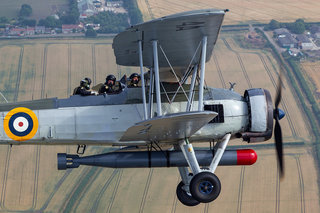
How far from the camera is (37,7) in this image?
12325 cm

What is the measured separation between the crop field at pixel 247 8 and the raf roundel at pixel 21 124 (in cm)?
8455

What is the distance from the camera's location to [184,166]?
63.4 feet

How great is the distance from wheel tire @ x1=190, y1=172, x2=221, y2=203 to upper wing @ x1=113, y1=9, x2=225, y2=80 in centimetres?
456

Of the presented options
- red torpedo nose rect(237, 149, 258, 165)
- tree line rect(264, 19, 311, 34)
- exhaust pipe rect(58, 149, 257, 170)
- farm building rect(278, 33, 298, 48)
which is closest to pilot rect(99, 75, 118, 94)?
exhaust pipe rect(58, 149, 257, 170)

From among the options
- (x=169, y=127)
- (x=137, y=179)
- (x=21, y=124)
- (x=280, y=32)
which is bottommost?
(x=169, y=127)

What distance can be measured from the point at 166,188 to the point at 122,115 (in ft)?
114

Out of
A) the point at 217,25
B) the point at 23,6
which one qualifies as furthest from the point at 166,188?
the point at 23,6

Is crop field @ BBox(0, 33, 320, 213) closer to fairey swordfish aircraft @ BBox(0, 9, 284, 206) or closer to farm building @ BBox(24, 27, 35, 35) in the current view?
farm building @ BBox(24, 27, 35, 35)

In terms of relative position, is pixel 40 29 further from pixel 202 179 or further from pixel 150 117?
pixel 202 179

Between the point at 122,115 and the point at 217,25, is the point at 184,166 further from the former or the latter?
the point at 217,25

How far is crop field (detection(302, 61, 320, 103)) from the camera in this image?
79.4m

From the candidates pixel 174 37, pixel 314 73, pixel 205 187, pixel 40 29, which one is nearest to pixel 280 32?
pixel 314 73

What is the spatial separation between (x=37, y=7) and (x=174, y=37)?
11158 centimetres

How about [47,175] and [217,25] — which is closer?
[217,25]
